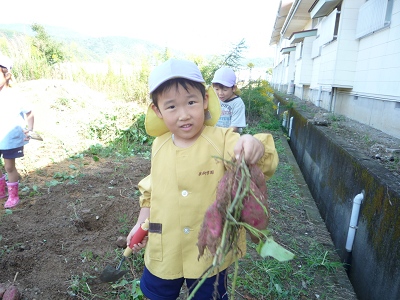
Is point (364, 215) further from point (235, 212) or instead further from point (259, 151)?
point (235, 212)

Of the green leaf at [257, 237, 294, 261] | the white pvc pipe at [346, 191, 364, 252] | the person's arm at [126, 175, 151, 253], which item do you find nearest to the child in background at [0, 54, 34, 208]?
the person's arm at [126, 175, 151, 253]

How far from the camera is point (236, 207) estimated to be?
1.10m

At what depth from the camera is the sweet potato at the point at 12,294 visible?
2.10m

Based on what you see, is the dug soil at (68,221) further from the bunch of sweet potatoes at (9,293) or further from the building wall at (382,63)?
the building wall at (382,63)

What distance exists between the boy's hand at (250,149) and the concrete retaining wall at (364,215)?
1.37 m

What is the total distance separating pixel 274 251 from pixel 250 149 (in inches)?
15.9

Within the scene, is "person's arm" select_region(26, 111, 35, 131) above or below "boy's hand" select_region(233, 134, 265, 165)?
below

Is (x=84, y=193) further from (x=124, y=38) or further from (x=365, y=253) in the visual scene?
(x=124, y=38)

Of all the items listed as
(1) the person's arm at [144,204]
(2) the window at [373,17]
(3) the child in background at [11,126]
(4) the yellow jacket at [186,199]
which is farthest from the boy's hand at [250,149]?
(2) the window at [373,17]

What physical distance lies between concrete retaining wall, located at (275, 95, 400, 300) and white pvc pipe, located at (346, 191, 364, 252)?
4 cm

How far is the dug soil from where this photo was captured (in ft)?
8.07

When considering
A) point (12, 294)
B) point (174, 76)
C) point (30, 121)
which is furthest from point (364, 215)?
point (30, 121)

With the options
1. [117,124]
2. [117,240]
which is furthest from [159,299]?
[117,124]

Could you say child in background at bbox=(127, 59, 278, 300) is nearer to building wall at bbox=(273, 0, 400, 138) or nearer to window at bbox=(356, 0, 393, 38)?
building wall at bbox=(273, 0, 400, 138)
